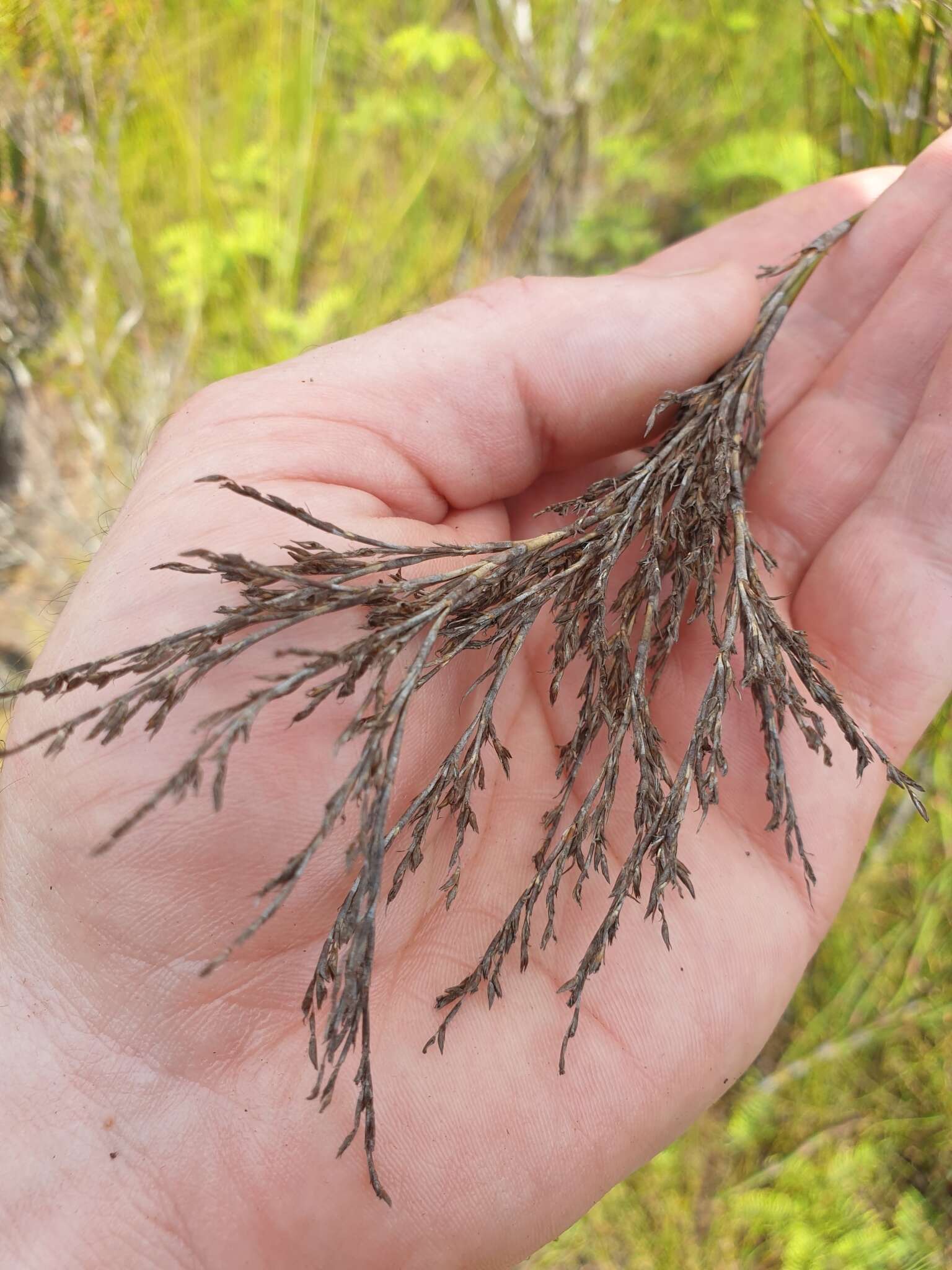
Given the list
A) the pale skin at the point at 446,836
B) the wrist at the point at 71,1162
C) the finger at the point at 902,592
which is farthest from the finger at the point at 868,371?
the wrist at the point at 71,1162

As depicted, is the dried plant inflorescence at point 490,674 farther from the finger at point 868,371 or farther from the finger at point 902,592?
the finger at point 868,371

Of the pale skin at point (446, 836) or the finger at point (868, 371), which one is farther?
the finger at point (868, 371)

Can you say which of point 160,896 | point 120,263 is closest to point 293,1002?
point 160,896

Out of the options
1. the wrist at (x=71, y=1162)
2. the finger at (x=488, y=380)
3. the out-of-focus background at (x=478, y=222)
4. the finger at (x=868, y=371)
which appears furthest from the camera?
the out-of-focus background at (x=478, y=222)

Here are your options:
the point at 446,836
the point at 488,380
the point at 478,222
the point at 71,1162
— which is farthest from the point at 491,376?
the point at 478,222

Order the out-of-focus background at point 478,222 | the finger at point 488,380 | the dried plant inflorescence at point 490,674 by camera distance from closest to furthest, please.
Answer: the dried plant inflorescence at point 490,674 < the finger at point 488,380 < the out-of-focus background at point 478,222

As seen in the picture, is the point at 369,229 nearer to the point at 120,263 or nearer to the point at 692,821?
the point at 120,263

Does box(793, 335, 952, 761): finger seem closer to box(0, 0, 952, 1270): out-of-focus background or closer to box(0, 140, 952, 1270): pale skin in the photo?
box(0, 140, 952, 1270): pale skin
